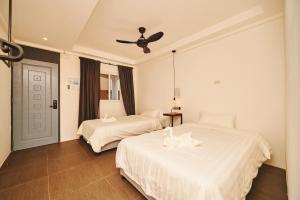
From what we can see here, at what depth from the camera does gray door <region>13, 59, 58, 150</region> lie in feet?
9.79

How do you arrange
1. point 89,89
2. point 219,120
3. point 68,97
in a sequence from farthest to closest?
point 89,89 → point 68,97 → point 219,120

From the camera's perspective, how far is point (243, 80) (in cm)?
256

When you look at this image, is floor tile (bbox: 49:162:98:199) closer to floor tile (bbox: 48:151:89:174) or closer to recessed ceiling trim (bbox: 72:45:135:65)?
floor tile (bbox: 48:151:89:174)

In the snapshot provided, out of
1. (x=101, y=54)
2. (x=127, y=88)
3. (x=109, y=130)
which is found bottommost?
(x=109, y=130)

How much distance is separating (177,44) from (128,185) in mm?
3334

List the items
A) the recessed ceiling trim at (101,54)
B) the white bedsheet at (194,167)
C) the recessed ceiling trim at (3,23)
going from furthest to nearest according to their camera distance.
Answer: the recessed ceiling trim at (101,54) < the recessed ceiling trim at (3,23) < the white bedsheet at (194,167)

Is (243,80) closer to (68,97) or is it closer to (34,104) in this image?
(68,97)

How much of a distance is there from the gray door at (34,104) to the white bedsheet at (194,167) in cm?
269

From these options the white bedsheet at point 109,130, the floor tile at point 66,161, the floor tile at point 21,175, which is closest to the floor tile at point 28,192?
the floor tile at point 21,175

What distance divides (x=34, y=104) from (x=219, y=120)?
4296mm

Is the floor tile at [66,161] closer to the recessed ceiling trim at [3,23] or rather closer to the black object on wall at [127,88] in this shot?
the black object on wall at [127,88]

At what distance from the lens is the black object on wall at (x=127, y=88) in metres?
4.79

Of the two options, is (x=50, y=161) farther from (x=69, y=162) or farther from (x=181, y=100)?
(x=181, y=100)

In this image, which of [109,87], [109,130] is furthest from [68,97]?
[109,130]
